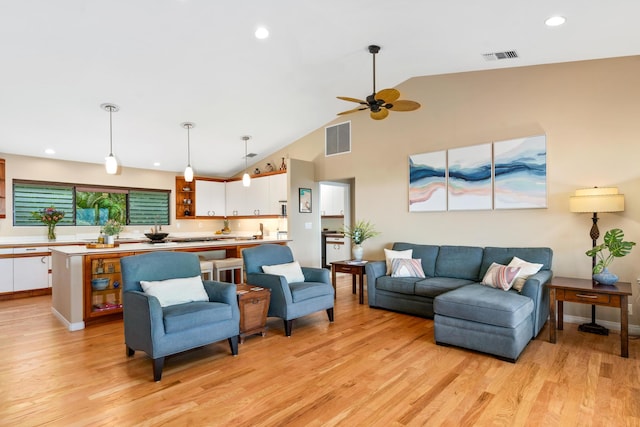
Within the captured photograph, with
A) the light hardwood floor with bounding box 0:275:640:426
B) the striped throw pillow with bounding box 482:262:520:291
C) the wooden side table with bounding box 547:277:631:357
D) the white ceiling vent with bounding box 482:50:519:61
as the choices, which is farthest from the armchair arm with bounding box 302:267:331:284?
the white ceiling vent with bounding box 482:50:519:61

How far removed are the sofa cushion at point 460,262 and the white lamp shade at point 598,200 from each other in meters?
1.22

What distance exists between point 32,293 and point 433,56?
277 inches

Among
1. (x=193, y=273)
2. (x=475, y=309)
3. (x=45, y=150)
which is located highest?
(x=45, y=150)

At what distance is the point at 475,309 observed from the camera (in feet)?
10.6

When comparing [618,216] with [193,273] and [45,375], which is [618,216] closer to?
[193,273]

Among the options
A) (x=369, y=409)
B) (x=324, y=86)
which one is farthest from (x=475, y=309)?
(x=324, y=86)

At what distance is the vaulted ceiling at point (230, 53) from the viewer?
119 inches

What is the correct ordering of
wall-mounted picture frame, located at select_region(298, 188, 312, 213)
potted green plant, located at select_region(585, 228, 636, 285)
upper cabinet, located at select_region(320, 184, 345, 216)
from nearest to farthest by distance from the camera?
potted green plant, located at select_region(585, 228, 636, 285) → wall-mounted picture frame, located at select_region(298, 188, 312, 213) → upper cabinet, located at select_region(320, 184, 345, 216)

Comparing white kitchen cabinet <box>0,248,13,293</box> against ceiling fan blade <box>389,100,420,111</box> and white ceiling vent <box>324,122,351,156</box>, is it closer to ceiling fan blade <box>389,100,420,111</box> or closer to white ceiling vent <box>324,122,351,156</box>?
white ceiling vent <box>324,122,351,156</box>

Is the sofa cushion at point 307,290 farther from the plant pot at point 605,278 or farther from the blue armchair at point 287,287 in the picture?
the plant pot at point 605,278

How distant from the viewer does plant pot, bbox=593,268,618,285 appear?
340 centimetres

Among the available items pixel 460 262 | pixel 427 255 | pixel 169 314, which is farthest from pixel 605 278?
pixel 169 314

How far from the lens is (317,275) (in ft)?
14.0

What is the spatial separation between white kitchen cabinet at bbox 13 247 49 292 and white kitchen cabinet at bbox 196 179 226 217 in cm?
283
